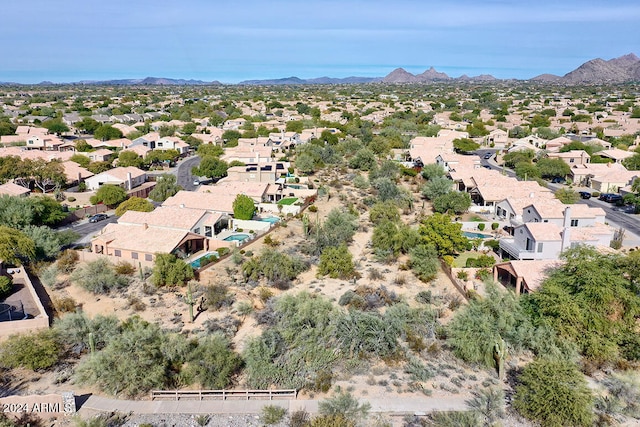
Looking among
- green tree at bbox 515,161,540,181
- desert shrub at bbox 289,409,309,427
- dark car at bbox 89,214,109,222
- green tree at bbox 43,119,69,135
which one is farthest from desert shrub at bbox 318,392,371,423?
green tree at bbox 43,119,69,135

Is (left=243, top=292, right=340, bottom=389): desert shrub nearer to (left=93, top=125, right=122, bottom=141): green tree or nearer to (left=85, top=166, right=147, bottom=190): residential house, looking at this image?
(left=85, top=166, right=147, bottom=190): residential house

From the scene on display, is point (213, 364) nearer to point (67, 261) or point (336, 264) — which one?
point (336, 264)

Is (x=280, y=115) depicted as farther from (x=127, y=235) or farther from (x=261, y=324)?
(x=261, y=324)

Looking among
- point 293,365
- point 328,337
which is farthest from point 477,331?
point 293,365

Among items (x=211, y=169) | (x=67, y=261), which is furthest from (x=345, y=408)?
(x=211, y=169)

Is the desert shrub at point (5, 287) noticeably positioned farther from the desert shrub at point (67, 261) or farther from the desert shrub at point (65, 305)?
the desert shrub at point (67, 261)

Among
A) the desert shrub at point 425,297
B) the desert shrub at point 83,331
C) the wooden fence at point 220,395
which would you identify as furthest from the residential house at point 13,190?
the desert shrub at point 425,297
